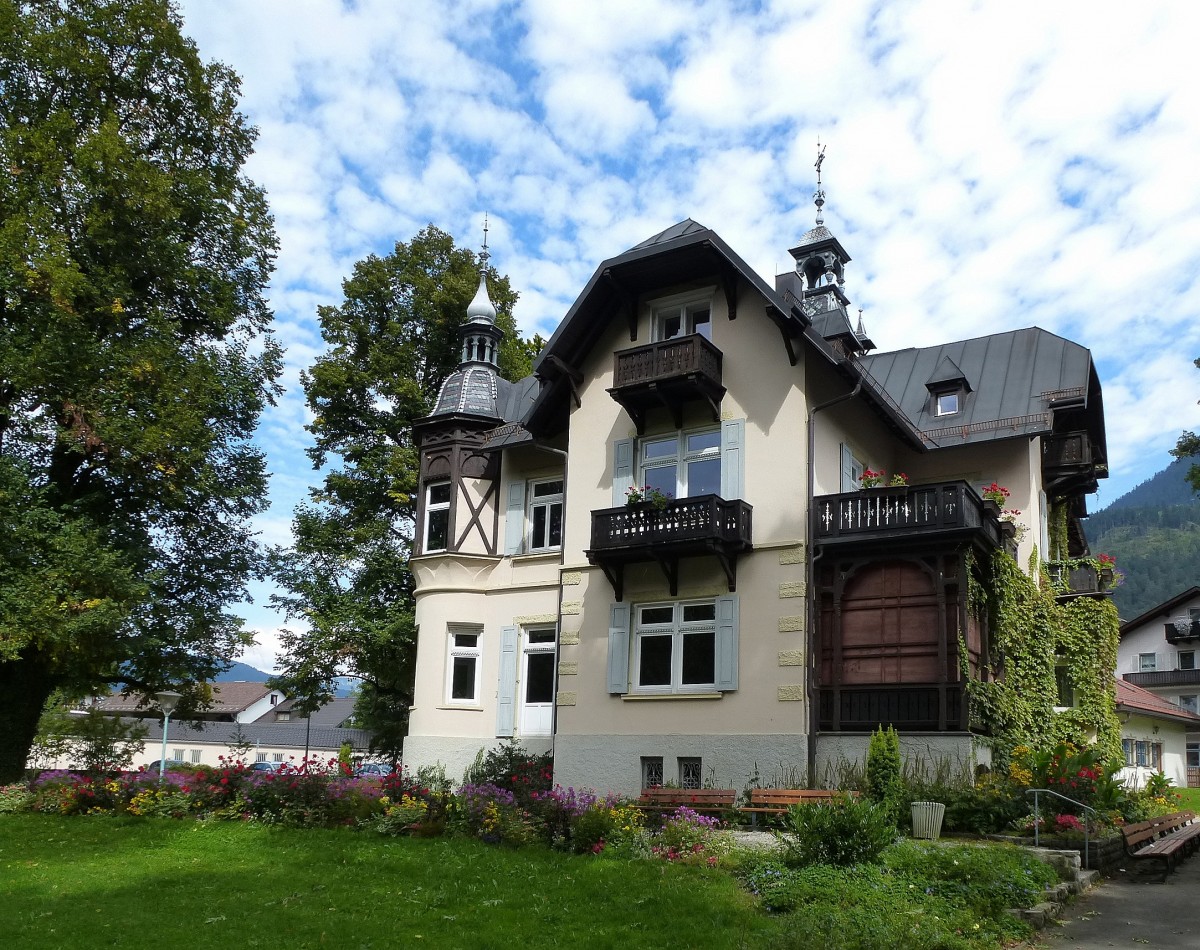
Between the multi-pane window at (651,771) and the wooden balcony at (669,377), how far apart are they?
6.67 metres

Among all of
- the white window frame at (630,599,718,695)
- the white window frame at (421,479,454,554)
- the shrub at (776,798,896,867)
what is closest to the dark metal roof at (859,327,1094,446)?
the white window frame at (630,599,718,695)

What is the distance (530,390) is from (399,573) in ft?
21.2

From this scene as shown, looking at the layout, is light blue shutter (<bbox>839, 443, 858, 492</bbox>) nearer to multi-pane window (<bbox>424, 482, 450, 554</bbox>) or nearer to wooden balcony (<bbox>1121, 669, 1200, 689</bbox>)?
multi-pane window (<bbox>424, 482, 450, 554</bbox>)

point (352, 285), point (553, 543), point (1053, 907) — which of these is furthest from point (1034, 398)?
point (352, 285)

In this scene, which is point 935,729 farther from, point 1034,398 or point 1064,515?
point 1064,515

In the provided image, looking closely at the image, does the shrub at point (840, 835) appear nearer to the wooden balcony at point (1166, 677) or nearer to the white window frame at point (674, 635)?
the white window frame at point (674, 635)

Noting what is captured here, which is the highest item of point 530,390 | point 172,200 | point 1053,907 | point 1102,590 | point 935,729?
point 172,200

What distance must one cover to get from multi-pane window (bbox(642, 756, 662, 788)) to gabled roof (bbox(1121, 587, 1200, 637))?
51610 mm

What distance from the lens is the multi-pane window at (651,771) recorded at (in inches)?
829

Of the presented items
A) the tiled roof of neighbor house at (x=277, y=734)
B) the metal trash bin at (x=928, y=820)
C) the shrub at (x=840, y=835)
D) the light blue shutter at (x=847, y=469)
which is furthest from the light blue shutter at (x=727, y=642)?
the tiled roof of neighbor house at (x=277, y=734)

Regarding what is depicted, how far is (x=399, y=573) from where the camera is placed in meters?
30.2

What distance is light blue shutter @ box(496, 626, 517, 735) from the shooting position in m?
24.5

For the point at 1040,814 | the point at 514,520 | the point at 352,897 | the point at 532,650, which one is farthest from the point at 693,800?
the point at 514,520

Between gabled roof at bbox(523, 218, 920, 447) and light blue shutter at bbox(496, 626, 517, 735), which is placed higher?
gabled roof at bbox(523, 218, 920, 447)
